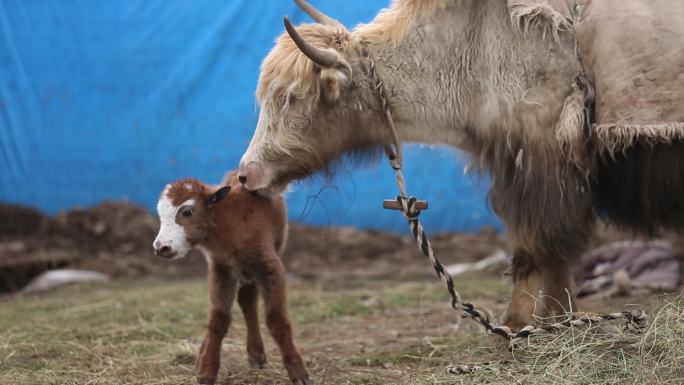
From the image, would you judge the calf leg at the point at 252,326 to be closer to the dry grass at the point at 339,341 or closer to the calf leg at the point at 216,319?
the dry grass at the point at 339,341

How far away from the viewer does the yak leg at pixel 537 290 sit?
170 inches

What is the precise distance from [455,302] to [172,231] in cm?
125

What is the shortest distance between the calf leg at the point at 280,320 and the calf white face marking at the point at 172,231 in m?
0.37

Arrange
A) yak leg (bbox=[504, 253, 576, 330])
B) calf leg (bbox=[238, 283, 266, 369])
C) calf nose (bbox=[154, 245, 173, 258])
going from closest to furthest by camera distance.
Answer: calf nose (bbox=[154, 245, 173, 258]), yak leg (bbox=[504, 253, 576, 330]), calf leg (bbox=[238, 283, 266, 369])

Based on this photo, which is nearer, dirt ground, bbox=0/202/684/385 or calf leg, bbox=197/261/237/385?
dirt ground, bbox=0/202/684/385

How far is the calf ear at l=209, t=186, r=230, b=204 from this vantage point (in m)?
4.20

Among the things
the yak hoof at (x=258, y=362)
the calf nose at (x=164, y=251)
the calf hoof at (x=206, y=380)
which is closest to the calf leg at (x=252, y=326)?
the yak hoof at (x=258, y=362)

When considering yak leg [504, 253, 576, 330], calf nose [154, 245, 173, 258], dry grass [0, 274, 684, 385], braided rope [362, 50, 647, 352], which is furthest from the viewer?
yak leg [504, 253, 576, 330]

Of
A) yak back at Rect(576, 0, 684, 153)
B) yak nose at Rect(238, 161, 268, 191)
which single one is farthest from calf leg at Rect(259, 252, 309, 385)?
yak back at Rect(576, 0, 684, 153)

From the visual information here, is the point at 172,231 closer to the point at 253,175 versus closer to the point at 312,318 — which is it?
the point at 253,175

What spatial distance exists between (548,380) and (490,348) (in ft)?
2.80

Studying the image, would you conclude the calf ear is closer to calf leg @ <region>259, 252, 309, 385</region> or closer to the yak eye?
the yak eye

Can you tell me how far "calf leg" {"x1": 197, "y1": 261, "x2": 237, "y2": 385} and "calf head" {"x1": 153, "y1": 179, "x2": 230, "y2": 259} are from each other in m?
0.19

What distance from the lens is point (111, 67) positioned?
9.13m
